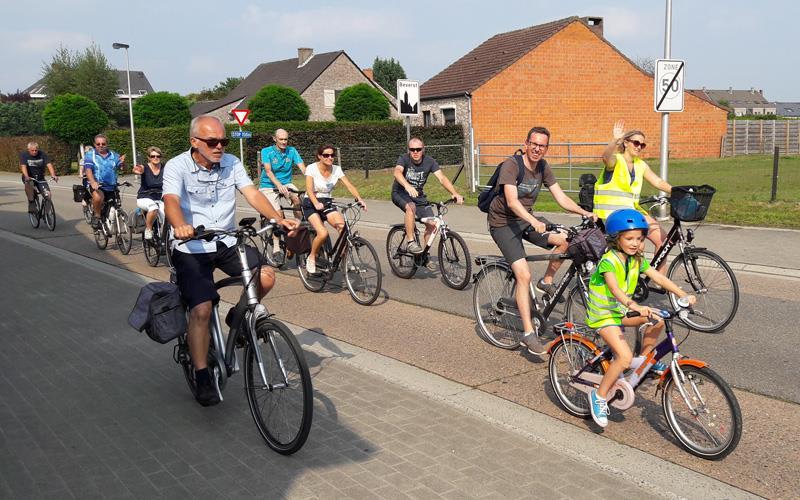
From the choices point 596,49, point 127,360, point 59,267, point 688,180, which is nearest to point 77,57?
point 596,49

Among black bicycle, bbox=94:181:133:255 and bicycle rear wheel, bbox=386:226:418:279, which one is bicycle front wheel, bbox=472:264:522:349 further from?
black bicycle, bbox=94:181:133:255

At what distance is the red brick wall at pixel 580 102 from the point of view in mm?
37125

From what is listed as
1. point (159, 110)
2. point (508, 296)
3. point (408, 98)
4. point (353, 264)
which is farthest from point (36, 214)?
point (159, 110)

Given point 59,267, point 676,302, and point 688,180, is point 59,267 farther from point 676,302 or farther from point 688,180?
point 688,180

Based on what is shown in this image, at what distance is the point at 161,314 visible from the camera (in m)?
4.75

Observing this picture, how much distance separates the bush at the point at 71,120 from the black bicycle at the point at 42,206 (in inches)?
1110

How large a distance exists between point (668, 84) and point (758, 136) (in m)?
31.3

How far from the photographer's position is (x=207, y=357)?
5.02 meters

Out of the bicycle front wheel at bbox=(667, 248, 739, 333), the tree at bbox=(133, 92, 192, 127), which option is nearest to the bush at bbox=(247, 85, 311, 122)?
the tree at bbox=(133, 92, 192, 127)

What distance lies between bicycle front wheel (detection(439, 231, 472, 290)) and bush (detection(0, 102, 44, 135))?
85.2 meters

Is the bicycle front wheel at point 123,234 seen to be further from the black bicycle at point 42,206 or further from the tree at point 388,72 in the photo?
the tree at point 388,72

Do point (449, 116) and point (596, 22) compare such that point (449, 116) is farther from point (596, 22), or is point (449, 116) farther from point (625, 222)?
point (625, 222)

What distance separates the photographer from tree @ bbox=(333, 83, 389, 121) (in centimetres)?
4572

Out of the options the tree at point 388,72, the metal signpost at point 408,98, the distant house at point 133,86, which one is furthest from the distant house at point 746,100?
the metal signpost at point 408,98
